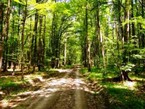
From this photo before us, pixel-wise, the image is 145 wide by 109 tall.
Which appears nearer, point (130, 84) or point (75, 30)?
point (130, 84)

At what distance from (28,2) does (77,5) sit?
1832 cm

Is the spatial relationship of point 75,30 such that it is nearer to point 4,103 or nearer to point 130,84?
point 130,84

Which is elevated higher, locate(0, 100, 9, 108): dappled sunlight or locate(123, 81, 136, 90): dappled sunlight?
locate(123, 81, 136, 90): dappled sunlight

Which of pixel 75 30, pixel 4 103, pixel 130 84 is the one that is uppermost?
pixel 75 30

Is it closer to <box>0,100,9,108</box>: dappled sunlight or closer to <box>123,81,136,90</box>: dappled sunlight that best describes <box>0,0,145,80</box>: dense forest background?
<box>123,81,136,90</box>: dappled sunlight

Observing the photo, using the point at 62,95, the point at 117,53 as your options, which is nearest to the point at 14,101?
the point at 62,95

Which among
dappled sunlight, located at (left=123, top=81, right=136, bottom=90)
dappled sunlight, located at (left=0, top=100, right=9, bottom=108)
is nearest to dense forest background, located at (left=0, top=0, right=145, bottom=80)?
dappled sunlight, located at (left=123, top=81, right=136, bottom=90)

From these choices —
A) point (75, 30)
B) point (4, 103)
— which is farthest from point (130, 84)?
point (75, 30)

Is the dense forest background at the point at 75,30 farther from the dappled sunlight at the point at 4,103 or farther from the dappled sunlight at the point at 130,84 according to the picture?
the dappled sunlight at the point at 4,103

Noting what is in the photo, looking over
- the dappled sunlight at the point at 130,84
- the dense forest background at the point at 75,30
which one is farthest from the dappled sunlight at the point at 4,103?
the dappled sunlight at the point at 130,84

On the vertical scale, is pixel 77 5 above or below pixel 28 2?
above

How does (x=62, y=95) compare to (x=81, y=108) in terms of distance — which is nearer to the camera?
(x=81, y=108)

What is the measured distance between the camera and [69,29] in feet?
188

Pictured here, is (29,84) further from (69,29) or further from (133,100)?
(69,29)
